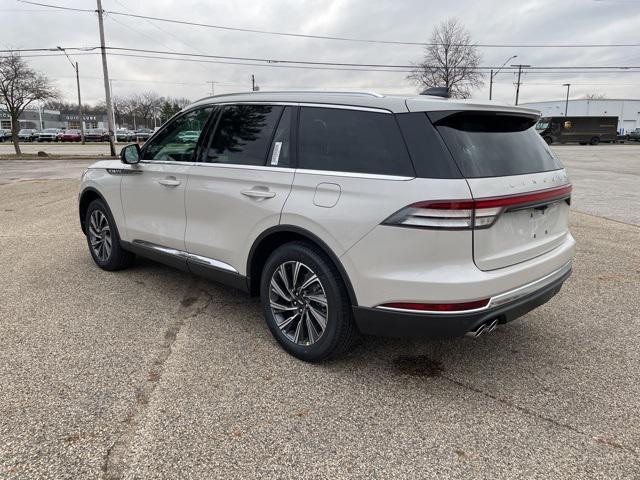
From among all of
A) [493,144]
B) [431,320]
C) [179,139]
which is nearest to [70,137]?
[179,139]

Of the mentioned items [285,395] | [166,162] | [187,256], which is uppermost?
[166,162]

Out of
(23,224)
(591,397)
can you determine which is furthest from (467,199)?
(23,224)

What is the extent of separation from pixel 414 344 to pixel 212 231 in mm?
1745

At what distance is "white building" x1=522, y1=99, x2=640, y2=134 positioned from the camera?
78.6 m

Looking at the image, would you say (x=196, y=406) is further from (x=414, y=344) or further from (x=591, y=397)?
(x=591, y=397)

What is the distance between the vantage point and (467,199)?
8.44 ft

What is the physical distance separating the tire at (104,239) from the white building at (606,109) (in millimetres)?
81614

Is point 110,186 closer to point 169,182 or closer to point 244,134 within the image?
point 169,182

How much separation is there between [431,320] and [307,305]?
881mm

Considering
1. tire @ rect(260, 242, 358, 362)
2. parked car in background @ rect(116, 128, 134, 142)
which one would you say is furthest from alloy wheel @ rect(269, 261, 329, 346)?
parked car in background @ rect(116, 128, 134, 142)

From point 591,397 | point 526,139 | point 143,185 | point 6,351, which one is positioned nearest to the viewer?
point 591,397

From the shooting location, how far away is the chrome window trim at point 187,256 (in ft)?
12.4

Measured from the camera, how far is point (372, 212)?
2758 millimetres

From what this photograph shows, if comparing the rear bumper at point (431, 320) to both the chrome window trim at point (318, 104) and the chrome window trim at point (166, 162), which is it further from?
the chrome window trim at point (166, 162)
